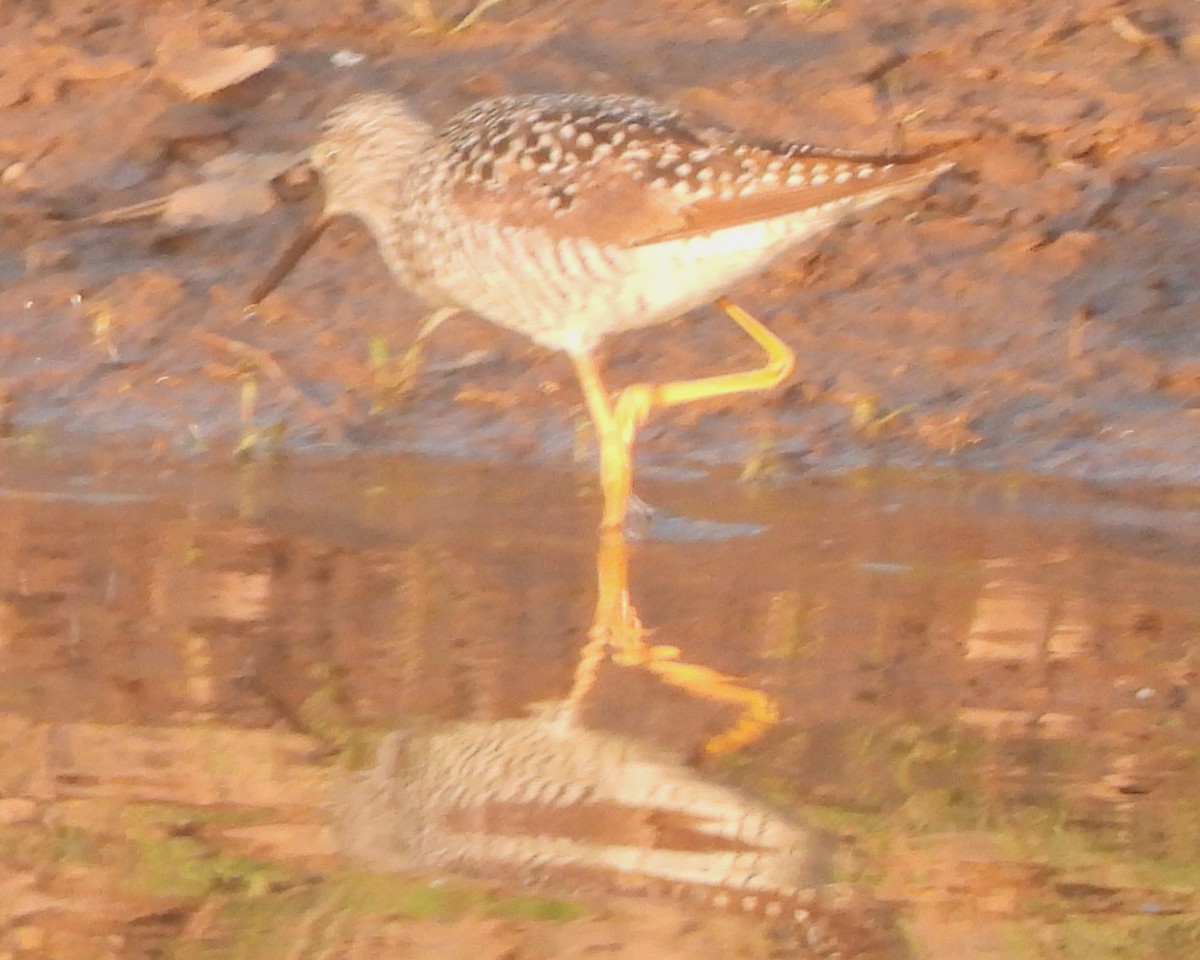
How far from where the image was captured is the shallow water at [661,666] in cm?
374

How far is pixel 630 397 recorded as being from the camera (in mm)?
6133

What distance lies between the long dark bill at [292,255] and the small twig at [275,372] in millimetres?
148

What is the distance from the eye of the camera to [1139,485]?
6.27 m

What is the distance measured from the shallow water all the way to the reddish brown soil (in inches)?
13.0

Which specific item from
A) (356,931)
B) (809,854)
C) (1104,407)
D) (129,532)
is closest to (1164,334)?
(1104,407)

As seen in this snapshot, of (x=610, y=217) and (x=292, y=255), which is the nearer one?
(x=610, y=217)

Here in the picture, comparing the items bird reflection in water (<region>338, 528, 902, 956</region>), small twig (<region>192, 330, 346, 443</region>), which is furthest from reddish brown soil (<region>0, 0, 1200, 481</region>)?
bird reflection in water (<region>338, 528, 902, 956</region>)

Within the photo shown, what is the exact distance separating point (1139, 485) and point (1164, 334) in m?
0.78

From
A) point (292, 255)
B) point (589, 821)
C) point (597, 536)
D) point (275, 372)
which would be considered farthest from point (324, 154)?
point (589, 821)

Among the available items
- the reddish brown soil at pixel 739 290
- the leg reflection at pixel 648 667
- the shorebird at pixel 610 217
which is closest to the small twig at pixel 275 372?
the reddish brown soil at pixel 739 290

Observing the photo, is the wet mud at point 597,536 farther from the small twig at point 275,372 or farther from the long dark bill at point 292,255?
the long dark bill at point 292,255

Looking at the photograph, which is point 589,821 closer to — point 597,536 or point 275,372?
point 597,536

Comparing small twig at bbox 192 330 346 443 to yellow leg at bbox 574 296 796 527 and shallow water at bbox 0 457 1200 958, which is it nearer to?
shallow water at bbox 0 457 1200 958

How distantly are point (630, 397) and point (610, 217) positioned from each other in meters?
0.59
